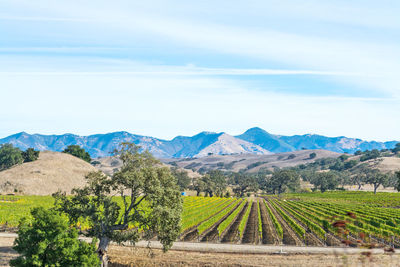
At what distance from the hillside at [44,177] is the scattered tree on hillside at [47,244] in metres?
107

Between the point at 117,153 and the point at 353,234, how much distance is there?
132 feet

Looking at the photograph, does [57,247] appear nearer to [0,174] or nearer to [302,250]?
[302,250]

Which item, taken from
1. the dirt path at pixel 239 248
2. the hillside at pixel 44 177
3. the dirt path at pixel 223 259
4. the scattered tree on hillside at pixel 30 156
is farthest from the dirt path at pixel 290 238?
the scattered tree on hillside at pixel 30 156

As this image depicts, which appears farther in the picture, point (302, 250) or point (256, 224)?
point (256, 224)

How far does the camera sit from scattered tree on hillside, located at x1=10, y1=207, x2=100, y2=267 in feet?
78.6

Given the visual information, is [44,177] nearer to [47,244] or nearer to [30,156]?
[30,156]

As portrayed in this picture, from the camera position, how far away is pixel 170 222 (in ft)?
107

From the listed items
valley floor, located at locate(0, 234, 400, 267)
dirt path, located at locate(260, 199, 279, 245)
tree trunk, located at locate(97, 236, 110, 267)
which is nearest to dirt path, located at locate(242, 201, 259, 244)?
dirt path, located at locate(260, 199, 279, 245)

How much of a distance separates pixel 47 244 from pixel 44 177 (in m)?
120

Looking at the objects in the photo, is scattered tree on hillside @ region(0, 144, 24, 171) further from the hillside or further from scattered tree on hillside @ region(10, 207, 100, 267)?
scattered tree on hillside @ region(10, 207, 100, 267)

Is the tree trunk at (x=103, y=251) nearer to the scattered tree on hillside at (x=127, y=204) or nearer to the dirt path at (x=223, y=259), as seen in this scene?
the scattered tree on hillside at (x=127, y=204)

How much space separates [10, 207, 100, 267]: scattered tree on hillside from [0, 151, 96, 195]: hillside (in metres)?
107

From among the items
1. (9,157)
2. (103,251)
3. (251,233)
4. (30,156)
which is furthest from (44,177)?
(103,251)

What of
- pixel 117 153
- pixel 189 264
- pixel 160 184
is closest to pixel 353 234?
pixel 189 264
